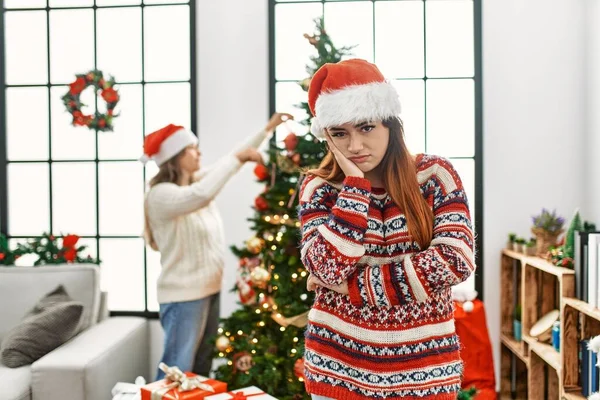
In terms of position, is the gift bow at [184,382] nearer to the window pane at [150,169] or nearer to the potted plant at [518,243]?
the window pane at [150,169]

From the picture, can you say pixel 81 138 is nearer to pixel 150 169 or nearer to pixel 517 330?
pixel 150 169

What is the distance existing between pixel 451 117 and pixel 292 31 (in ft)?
3.51

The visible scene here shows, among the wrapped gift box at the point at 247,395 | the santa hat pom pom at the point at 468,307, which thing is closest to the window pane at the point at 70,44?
the wrapped gift box at the point at 247,395

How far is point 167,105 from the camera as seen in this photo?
12.6 feet

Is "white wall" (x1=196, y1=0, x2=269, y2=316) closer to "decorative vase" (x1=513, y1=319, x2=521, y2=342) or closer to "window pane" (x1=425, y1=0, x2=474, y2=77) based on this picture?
"window pane" (x1=425, y1=0, x2=474, y2=77)

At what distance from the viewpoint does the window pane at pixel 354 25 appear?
3.71m

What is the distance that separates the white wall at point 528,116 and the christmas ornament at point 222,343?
1550 mm

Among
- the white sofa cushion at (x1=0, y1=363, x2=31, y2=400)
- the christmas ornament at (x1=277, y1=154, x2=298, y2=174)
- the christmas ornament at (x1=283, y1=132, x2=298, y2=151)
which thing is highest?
the christmas ornament at (x1=283, y1=132, x2=298, y2=151)

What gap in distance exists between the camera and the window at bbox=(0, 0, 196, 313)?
12.7 ft

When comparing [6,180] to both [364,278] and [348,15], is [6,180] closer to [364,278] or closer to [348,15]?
[348,15]

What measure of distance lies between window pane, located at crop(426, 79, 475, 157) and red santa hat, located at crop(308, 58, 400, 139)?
7.26 ft

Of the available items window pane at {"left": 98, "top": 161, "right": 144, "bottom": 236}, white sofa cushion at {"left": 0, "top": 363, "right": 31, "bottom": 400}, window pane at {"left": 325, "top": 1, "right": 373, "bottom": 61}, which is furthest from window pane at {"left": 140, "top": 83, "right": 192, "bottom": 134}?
white sofa cushion at {"left": 0, "top": 363, "right": 31, "bottom": 400}

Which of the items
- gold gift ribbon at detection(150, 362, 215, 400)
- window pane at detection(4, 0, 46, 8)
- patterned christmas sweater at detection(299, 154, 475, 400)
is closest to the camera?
patterned christmas sweater at detection(299, 154, 475, 400)

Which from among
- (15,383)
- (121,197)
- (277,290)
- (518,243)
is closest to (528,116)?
(518,243)
